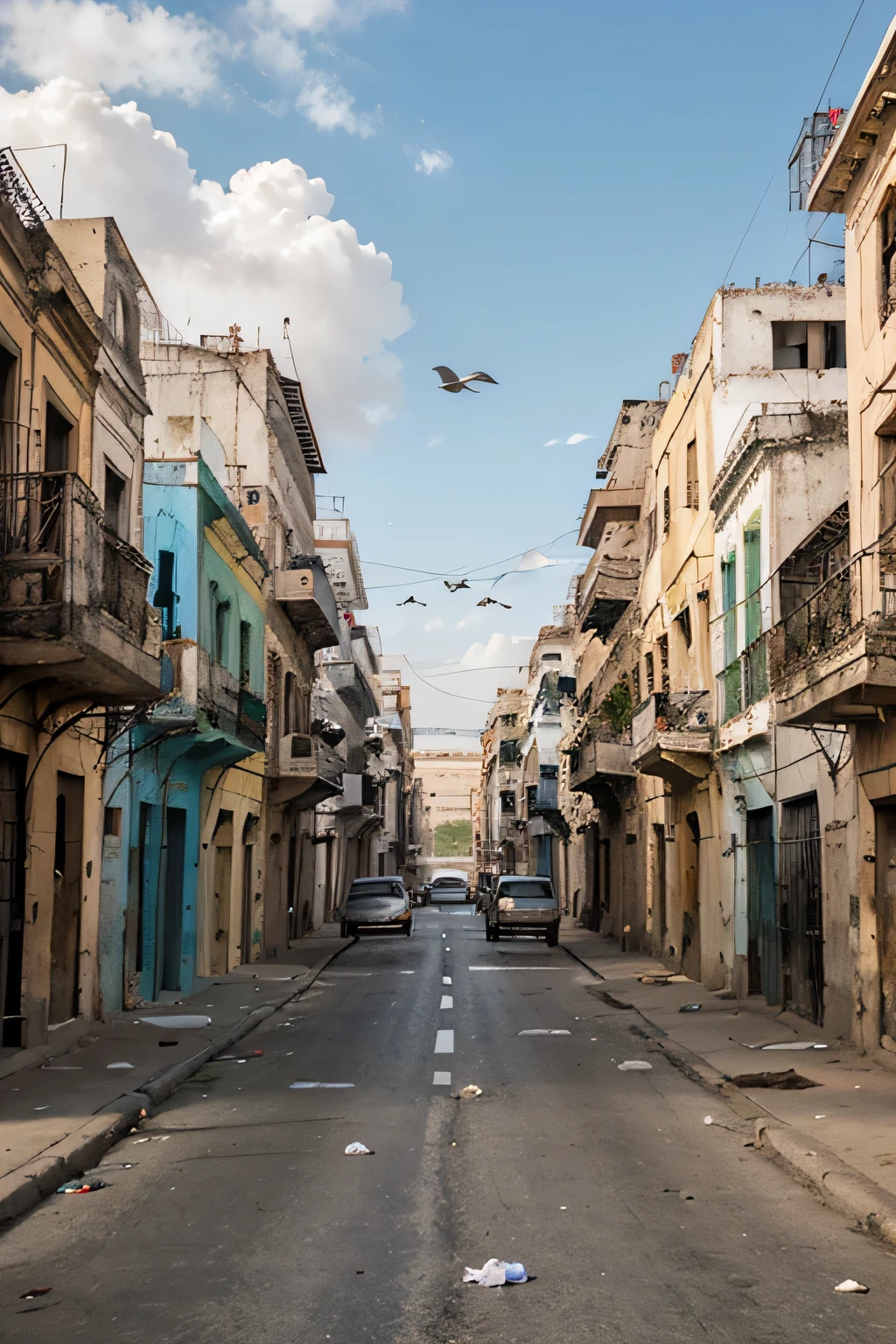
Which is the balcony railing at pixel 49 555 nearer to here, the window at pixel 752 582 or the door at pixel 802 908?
the door at pixel 802 908

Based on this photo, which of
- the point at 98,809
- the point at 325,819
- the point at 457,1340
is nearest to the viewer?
the point at 457,1340

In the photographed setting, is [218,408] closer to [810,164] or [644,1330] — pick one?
[810,164]

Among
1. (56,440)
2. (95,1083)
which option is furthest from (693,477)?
(95,1083)

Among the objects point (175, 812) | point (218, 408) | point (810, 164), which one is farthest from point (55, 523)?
point (218, 408)

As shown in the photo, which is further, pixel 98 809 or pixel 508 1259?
pixel 98 809

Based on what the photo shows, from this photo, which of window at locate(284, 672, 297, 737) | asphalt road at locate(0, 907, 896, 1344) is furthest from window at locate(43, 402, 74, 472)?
window at locate(284, 672, 297, 737)

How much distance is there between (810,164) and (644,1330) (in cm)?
1654

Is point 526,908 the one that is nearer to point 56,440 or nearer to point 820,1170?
point 56,440

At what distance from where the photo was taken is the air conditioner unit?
3109 centimetres

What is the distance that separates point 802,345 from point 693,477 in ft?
9.92

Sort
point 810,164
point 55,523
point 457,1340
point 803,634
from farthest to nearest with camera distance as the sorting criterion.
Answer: point 810,164
point 803,634
point 55,523
point 457,1340

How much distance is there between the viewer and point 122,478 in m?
16.8

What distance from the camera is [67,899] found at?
15352mm

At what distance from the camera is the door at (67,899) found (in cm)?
Answer: 1509
